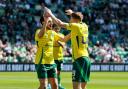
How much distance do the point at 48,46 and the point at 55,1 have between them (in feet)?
80.0

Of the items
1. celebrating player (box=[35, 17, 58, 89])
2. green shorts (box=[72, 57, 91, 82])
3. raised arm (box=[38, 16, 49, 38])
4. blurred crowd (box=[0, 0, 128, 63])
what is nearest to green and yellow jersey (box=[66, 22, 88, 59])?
green shorts (box=[72, 57, 91, 82])

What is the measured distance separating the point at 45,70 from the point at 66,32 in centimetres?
2129

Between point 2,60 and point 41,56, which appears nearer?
point 41,56

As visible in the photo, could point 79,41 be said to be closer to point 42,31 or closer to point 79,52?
point 79,52

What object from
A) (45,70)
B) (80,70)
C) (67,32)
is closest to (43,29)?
(45,70)

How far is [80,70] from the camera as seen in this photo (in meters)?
15.7

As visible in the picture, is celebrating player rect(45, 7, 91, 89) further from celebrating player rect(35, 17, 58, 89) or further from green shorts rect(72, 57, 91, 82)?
celebrating player rect(35, 17, 58, 89)

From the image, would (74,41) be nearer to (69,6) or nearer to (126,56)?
(126,56)

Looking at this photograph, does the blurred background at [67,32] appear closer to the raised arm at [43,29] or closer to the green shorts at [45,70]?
the green shorts at [45,70]

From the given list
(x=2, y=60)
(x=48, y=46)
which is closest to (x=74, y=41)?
(x=48, y=46)

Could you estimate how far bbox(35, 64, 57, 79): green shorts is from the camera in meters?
17.0

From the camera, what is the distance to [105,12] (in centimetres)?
4234

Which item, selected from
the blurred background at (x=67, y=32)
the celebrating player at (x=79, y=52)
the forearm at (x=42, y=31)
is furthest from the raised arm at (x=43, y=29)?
the blurred background at (x=67, y=32)

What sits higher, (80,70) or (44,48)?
(44,48)
